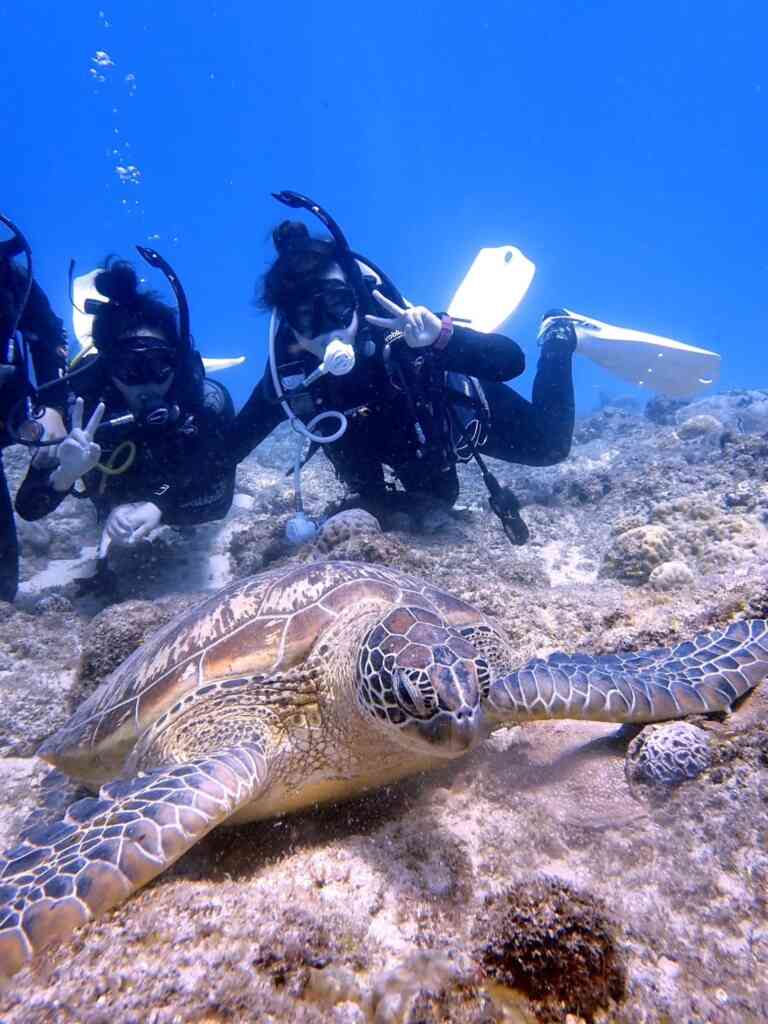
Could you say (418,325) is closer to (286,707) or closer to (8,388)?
(286,707)

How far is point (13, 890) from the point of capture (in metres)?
1.56

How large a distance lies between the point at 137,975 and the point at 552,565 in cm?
562

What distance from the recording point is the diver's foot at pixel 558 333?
8.72 meters

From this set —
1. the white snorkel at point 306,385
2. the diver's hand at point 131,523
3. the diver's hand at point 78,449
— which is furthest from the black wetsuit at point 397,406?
Result: the diver's hand at point 78,449

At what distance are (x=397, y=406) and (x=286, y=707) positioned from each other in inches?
182

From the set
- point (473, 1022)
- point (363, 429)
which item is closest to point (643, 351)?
point (363, 429)

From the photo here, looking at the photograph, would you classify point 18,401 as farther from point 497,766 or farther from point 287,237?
point 497,766

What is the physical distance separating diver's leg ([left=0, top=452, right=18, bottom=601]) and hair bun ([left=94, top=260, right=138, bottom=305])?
2.46 m

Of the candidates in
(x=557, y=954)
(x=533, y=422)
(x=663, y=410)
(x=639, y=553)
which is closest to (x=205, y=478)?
(x=533, y=422)

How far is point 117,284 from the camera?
6.56 metres

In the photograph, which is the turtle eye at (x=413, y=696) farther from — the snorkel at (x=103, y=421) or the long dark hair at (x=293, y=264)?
the snorkel at (x=103, y=421)

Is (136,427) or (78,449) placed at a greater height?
(136,427)

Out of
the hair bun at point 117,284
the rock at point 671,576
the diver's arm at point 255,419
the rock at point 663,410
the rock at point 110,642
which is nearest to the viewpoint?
the rock at point 110,642

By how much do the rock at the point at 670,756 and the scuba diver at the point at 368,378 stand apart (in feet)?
13.9
